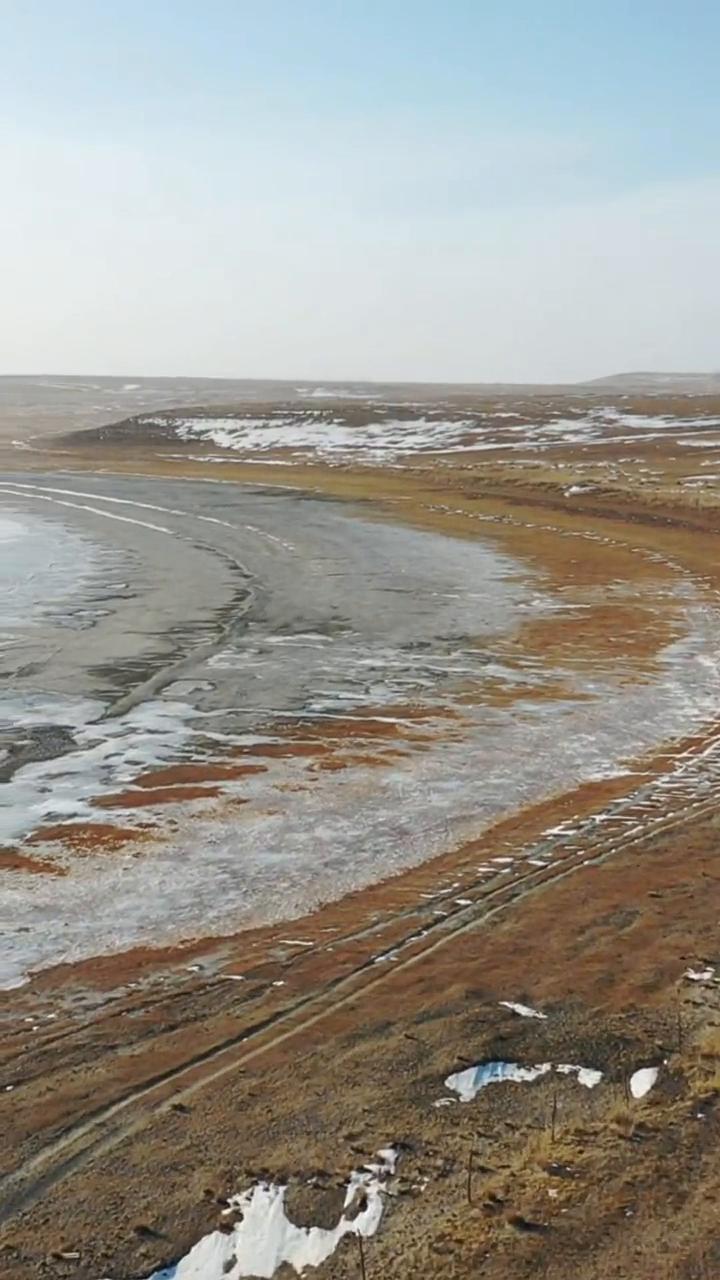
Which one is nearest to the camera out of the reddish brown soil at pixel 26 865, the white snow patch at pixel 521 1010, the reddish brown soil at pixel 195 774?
the white snow patch at pixel 521 1010

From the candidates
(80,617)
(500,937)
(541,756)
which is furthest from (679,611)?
(500,937)

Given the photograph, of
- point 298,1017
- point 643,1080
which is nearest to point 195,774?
point 298,1017

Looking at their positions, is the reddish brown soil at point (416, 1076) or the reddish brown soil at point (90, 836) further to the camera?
the reddish brown soil at point (90, 836)

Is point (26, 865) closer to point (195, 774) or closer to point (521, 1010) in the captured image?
point (195, 774)

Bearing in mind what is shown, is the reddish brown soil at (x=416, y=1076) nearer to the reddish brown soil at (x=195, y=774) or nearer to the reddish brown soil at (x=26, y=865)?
the reddish brown soil at (x=26, y=865)

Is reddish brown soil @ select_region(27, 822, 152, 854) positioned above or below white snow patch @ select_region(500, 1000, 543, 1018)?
below

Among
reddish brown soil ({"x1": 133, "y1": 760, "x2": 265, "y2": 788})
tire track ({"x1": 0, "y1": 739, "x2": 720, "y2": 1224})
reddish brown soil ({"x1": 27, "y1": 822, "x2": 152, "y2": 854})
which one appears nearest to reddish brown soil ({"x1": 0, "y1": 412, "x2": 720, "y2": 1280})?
tire track ({"x1": 0, "y1": 739, "x2": 720, "y2": 1224})

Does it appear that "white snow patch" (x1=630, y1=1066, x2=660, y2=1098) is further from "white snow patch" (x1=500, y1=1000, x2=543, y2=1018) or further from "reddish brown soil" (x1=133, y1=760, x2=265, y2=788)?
"reddish brown soil" (x1=133, y1=760, x2=265, y2=788)

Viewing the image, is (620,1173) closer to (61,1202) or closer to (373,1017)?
(373,1017)

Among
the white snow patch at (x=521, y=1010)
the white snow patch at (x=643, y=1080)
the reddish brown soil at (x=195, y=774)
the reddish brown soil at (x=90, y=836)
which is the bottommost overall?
the reddish brown soil at (x=90, y=836)

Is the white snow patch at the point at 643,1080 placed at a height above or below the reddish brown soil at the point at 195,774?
above

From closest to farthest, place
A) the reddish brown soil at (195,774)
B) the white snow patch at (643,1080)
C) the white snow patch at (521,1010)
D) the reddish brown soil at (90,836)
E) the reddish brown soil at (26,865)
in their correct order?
the white snow patch at (643,1080), the white snow patch at (521,1010), the reddish brown soil at (26,865), the reddish brown soil at (90,836), the reddish brown soil at (195,774)

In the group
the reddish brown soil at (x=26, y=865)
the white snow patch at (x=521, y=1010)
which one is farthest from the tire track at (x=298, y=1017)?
the reddish brown soil at (x=26, y=865)
